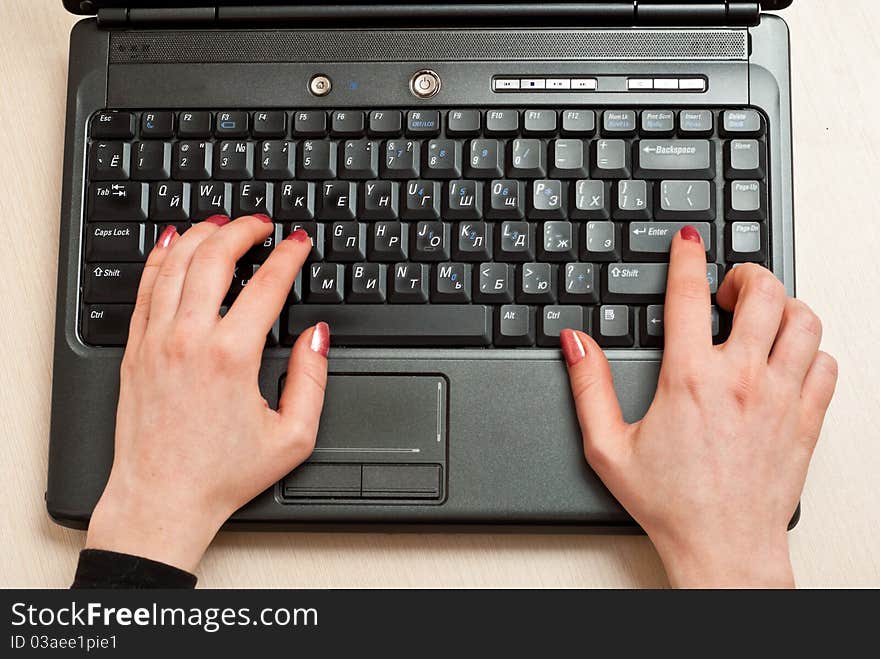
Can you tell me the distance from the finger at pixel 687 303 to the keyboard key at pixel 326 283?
0.25m

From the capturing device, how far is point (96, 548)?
2.06ft

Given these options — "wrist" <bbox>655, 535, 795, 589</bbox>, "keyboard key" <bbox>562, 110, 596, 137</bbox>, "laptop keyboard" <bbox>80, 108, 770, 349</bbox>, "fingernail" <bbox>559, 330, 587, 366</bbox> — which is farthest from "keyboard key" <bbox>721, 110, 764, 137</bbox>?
"wrist" <bbox>655, 535, 795, 589</bbox>

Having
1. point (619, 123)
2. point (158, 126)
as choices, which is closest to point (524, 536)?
point (619, 123)

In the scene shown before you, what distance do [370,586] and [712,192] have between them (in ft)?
1.35

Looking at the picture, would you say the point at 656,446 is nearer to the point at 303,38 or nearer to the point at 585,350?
the point at 585,350

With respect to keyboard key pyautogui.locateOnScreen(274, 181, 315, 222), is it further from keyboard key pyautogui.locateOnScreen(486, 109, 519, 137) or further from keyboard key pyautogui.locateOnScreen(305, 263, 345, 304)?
keyboard key pyautogui.locateOnScreen(486, 109, 519, 137)

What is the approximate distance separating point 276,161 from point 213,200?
60mm

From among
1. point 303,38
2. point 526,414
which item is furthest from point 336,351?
point 303,38

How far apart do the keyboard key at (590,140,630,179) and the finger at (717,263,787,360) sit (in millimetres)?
120

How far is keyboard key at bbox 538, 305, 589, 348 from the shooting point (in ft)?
2.16

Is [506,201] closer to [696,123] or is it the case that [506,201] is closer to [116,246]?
[696,123]

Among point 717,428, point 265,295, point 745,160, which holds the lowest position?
point 717,428

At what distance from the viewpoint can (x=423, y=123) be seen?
2.25ft
